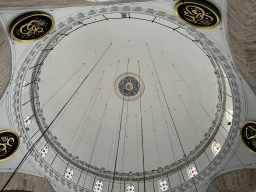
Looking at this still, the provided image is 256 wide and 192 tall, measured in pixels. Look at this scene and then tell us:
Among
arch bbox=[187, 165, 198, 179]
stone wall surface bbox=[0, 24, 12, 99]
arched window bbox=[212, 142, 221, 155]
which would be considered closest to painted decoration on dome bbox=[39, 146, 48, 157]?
stone wall surface bbox=[0, 24, 12, 99]

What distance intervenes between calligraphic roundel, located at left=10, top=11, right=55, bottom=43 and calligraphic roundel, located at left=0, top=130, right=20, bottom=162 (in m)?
3.99

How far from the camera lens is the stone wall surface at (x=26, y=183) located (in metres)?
8.02

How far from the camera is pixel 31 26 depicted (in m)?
5.69

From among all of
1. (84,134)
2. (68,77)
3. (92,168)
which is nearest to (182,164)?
(92,168)

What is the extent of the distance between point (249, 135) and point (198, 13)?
4.82 metres

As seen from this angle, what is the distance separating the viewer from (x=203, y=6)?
201 inches

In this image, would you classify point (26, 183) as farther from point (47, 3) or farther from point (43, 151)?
point (47, 3)

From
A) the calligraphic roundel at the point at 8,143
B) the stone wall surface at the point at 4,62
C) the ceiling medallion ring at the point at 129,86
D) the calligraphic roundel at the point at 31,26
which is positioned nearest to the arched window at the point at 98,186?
the calligraphic roundel at the point at 8,143

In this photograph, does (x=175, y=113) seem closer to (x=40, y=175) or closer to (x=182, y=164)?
(x=182, y=164)

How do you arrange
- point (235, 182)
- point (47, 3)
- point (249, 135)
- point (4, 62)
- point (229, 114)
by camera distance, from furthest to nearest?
point (229, 114), point (235, 182), point (249, 135), point (4, 62), point (47, 3)

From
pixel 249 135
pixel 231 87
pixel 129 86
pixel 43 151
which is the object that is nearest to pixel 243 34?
pixel 231 87

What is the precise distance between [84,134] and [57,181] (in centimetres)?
355

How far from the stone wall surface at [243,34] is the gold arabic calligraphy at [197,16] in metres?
0.51

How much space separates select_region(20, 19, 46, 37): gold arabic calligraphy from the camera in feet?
18.4
